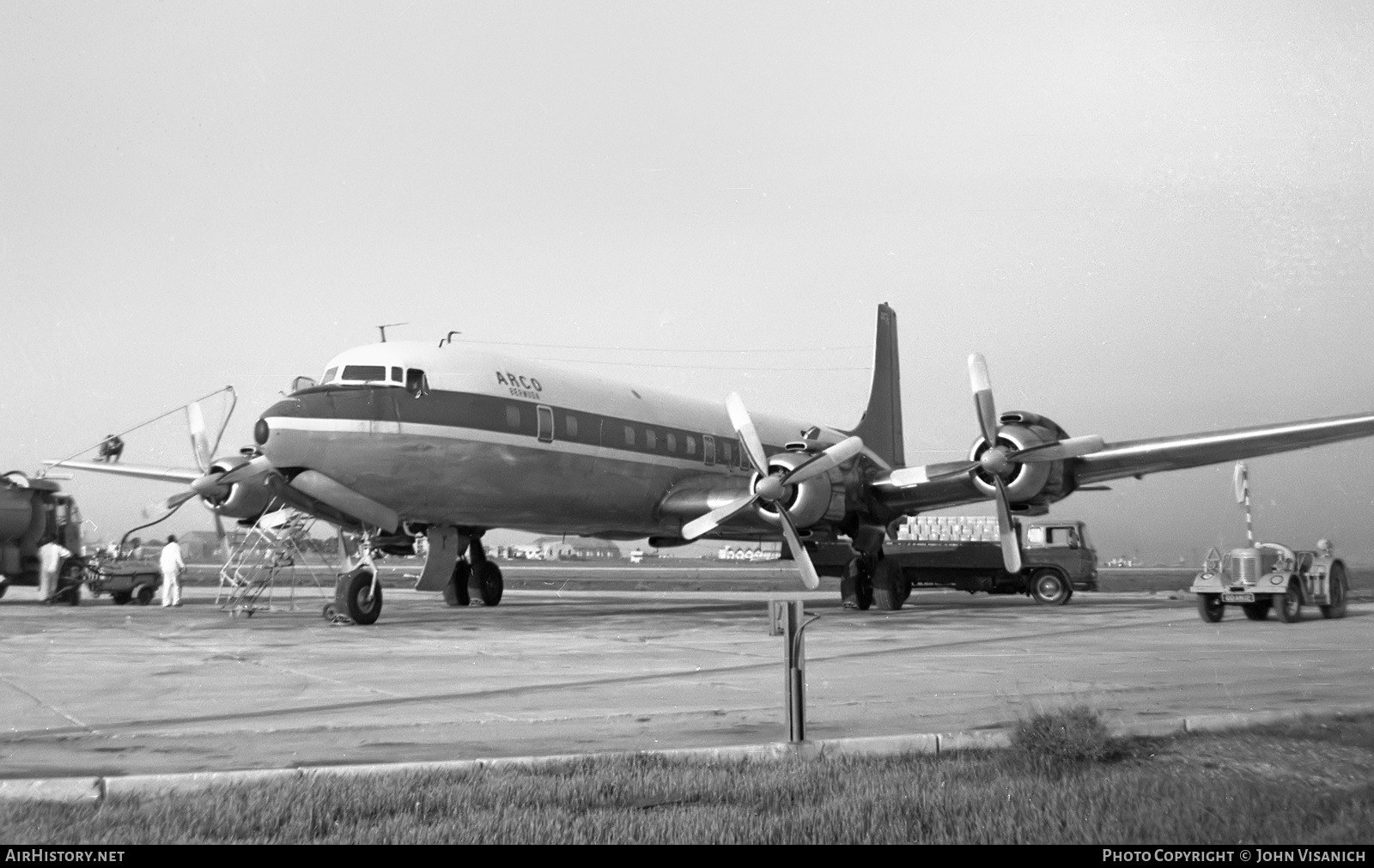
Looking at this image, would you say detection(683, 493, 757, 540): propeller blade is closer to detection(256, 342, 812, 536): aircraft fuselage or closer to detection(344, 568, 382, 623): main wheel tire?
detection(256, 342, 812, 536): aircraft fuselage

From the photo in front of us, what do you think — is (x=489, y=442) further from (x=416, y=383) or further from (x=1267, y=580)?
(x=1267, y=580)

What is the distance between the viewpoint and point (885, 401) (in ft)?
101

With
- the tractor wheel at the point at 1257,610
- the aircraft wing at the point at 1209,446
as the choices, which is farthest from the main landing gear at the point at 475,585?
the tractor wheel at the point at 1257,610

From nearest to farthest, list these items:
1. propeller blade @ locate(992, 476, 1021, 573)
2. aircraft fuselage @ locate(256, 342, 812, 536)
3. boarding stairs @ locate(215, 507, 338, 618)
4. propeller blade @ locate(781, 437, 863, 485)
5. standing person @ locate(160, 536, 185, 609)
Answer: aircraft fuselage @ locate(256, 342, 812, 536) < propeller blade @ locate(992, 476, 1021, 573) < propeller blade @ locate(781, 437, 863, 485) < boarding stairs @ locate(215, 507, 338, 618) < standing person @ locate(160, 536, 185, 609)

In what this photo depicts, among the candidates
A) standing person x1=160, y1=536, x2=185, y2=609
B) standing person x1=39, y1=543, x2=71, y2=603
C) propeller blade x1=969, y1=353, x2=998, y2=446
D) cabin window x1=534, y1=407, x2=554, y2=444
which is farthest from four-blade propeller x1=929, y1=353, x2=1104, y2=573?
standing person x1=39, y1=543, x2=71, y2=603

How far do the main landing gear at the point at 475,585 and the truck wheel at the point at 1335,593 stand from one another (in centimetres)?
1513

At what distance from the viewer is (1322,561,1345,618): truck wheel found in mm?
19423

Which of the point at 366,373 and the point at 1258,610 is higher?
the point at 366,373

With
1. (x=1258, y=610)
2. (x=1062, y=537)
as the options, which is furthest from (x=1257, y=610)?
(x=1062, y=537)

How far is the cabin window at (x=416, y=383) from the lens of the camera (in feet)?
57.2

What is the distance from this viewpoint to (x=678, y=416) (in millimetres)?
22875

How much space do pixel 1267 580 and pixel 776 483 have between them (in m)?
7.92

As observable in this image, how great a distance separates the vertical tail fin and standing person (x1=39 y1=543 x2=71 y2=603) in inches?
751

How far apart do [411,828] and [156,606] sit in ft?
75.9
